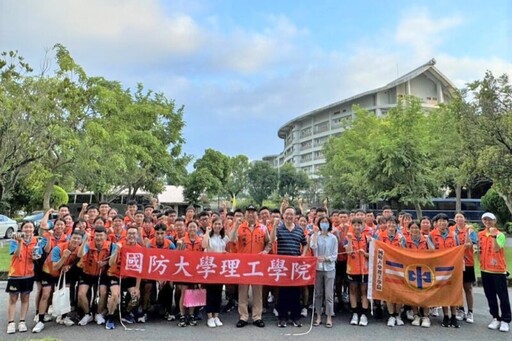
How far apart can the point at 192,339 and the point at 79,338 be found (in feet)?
Result: 5.19

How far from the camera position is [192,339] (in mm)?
5684

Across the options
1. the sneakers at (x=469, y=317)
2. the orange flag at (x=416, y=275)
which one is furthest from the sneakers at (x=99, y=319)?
the sneakers at (x=469, y=317)

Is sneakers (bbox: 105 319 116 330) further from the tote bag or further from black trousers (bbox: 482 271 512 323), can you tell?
black trousers (bbox: 482 271 512 323)

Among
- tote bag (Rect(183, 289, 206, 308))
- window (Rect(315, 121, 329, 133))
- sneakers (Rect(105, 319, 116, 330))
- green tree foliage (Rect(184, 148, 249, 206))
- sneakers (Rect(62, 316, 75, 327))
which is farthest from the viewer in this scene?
window (Rect(315, 121, 329, 133))

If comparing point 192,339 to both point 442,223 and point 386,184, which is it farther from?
point 386,184

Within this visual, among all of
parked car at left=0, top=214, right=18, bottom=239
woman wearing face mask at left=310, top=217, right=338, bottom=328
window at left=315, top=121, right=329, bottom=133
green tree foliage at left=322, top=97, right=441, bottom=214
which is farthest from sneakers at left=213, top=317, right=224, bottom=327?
window at left=315, top=121, right=329, bottom=133

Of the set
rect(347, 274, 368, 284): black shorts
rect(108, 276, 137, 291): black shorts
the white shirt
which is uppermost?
the white shirt

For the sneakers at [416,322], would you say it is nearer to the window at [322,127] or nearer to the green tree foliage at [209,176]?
the green tree foliage at [209,176]

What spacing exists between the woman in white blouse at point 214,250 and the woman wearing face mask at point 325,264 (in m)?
1.50

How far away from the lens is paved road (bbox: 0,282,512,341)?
576cm

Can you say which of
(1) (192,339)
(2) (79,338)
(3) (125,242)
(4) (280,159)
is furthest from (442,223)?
(4) (280,159)

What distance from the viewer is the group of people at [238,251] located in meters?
6.22

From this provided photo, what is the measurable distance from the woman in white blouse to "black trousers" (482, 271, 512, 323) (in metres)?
4.26

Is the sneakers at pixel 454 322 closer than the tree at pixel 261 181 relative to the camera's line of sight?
Yes
